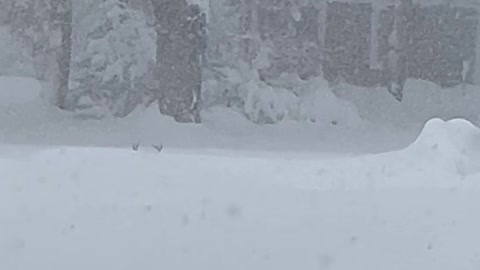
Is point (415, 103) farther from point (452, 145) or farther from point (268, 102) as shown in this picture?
point (452, 145)

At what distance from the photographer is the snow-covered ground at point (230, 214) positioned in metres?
2.97

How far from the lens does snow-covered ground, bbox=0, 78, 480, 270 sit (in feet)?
9.75

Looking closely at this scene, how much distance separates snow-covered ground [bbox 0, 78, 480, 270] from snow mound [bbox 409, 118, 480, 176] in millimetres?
11

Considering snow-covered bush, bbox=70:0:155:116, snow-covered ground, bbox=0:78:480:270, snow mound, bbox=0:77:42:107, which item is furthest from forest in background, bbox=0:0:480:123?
snow-covered ground, bbox=0:78:480:270

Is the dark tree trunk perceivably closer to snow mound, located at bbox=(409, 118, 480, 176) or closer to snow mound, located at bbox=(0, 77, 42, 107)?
snow mound, located at bbox=(0, 77, 42, 107)

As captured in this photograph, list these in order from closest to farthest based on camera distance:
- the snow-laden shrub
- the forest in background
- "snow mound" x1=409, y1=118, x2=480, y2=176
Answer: "snow mound" x1=409, y1=118, x2=480, y2=176 → the forest in background → the snow-laden shrub

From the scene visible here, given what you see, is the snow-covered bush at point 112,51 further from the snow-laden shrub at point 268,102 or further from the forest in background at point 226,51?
the snow-laden shrub at point 268,102

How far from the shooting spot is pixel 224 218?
3055 millimetres

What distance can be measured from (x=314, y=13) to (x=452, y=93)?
3.11m

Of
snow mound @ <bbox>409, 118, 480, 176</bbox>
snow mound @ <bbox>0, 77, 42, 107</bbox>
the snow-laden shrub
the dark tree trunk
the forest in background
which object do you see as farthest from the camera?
the snow-laden shrub

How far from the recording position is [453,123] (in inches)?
150

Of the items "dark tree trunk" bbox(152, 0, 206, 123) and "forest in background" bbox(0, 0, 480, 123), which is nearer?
"dark tree trunk" bbox(152, 0, 206, 123)

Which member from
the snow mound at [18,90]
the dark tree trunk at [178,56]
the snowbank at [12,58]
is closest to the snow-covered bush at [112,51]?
the dark tree trunk at [178,56]

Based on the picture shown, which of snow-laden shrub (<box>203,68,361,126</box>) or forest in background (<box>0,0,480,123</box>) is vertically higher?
forest in background (<box>0,0,480,123</box>)
